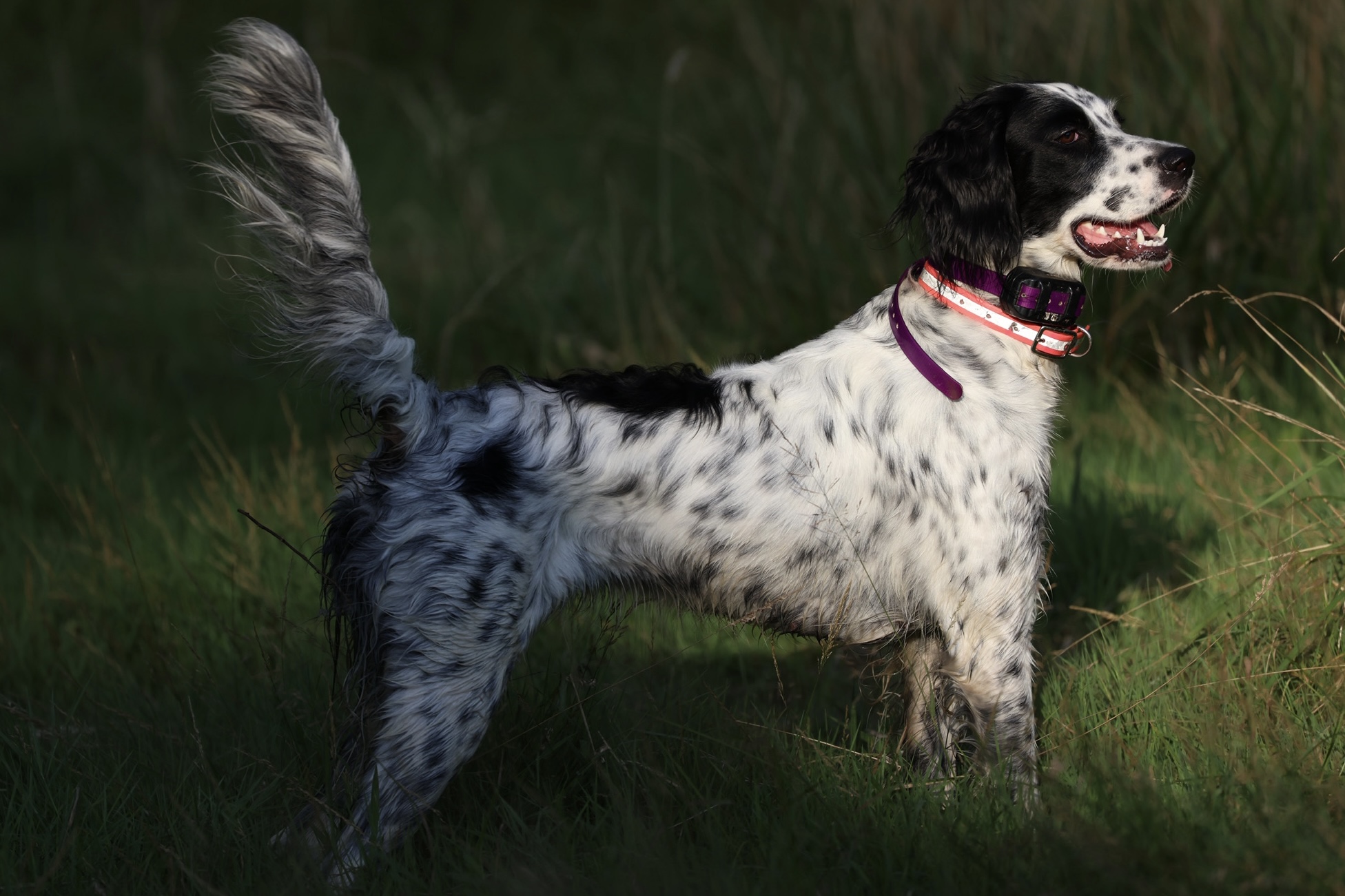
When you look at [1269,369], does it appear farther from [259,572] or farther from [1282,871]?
[259,572]

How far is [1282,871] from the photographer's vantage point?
2.54m

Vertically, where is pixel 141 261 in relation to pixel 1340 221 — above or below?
below

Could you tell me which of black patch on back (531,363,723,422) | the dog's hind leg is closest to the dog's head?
black patch on back (531,363,723,422)

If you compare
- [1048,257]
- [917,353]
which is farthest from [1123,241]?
[917,353]

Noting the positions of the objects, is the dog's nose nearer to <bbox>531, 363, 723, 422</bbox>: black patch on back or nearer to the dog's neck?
the dog's neck

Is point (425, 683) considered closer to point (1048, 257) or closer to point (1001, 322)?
point (1001, 322)

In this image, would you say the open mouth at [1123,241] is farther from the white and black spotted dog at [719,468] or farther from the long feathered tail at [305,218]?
the long feathered tail at [305,218]

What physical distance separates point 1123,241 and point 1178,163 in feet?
0.79

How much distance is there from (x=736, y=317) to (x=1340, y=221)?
2812 mm

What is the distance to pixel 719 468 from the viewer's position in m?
3.29

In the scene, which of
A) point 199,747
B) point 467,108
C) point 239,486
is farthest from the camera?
point 467,108

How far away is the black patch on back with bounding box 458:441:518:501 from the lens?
3.15 meters

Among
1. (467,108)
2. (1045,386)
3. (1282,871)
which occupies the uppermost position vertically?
(1045,386)

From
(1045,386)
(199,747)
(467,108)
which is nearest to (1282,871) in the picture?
(1045,386)
